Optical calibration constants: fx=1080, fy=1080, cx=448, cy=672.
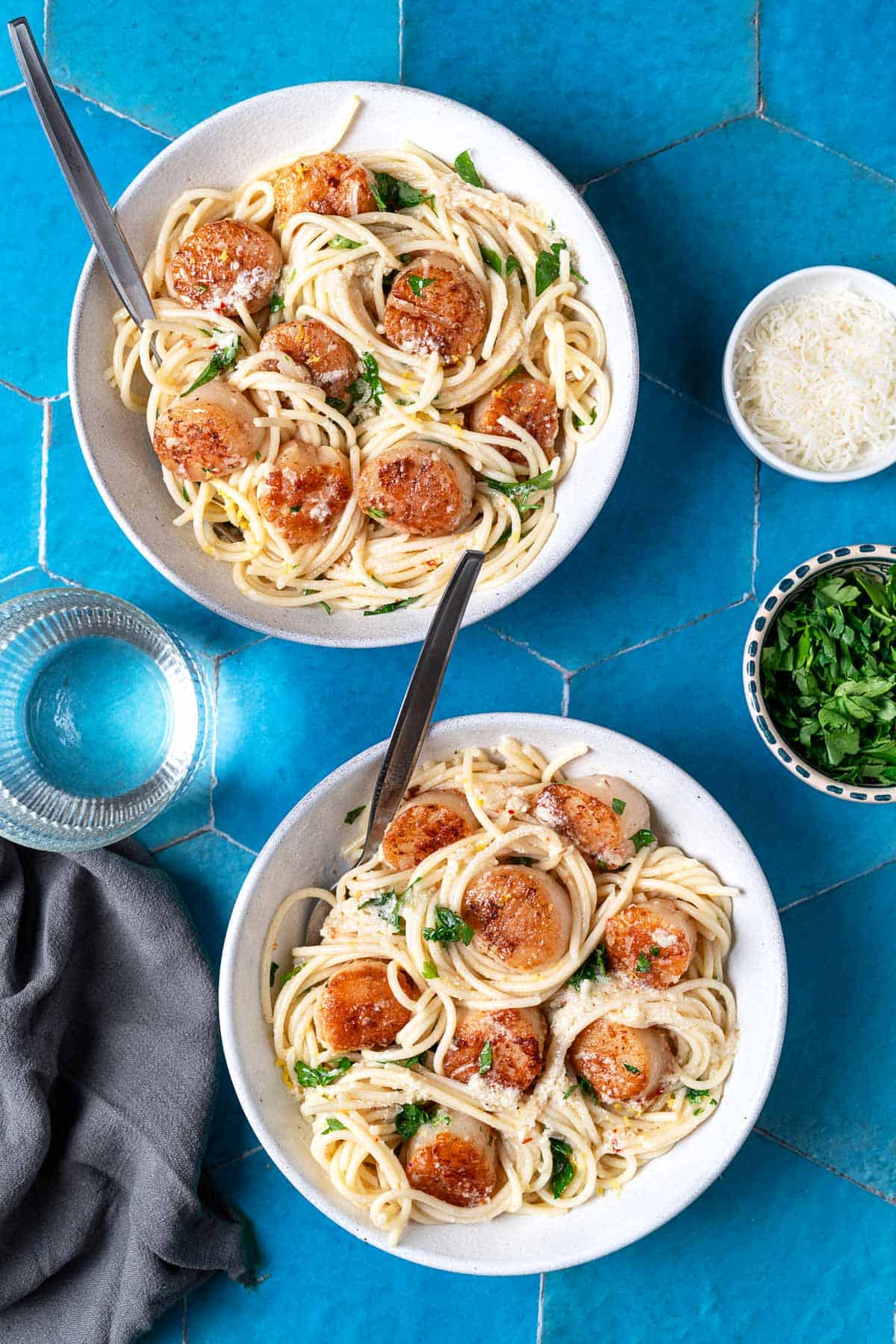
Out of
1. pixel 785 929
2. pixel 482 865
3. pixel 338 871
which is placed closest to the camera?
pixel 482 865

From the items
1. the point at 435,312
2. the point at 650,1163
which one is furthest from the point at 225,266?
the point at 650,1163

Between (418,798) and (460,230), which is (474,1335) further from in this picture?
(460,230)

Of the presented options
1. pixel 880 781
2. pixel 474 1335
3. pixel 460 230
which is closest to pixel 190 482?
pixel 460 230

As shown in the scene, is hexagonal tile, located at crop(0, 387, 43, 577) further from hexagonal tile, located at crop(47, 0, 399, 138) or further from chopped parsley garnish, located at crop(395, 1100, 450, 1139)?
chopped parsley garnish, located at crop(395, 1100, 450, 1139)

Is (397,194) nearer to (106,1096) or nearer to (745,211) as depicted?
(745,211)

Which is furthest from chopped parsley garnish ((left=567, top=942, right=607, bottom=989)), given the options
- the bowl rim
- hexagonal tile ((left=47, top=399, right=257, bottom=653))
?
hexagonal tile ((left=47, top=399, right=257, bottom=653))

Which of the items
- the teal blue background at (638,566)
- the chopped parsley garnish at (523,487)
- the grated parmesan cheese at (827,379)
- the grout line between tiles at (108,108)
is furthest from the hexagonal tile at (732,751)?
the grout line between tiles at (108,108)
